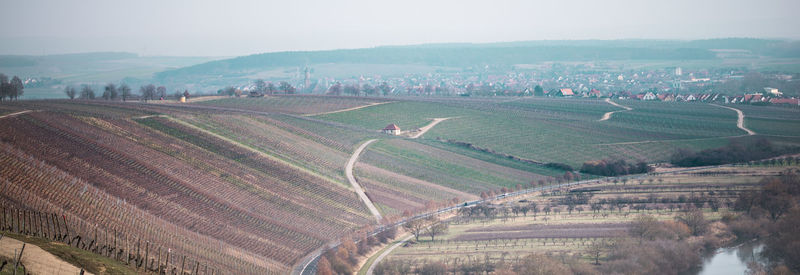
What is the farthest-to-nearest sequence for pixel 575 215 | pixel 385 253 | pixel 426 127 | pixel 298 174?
pixel 426 127, pixel 298 174, pixel 575 215, pixel 385 253

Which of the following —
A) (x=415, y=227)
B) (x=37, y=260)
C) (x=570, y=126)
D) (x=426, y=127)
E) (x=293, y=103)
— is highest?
(x=37, y=260)

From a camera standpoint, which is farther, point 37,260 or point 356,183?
point 356,183

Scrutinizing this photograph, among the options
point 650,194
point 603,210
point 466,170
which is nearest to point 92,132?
point 466,170

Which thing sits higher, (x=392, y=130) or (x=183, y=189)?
(x=183, y=189)

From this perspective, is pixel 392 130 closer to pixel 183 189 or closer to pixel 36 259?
pixel 183 189

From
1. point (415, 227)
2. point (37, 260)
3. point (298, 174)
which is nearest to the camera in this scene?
point (37, 260)

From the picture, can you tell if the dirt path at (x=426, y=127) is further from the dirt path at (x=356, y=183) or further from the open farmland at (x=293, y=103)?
the open farmland at (x=293, y=103)

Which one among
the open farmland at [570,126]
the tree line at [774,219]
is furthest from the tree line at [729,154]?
the tree line at [774,219]

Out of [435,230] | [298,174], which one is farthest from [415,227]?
[298,174]
